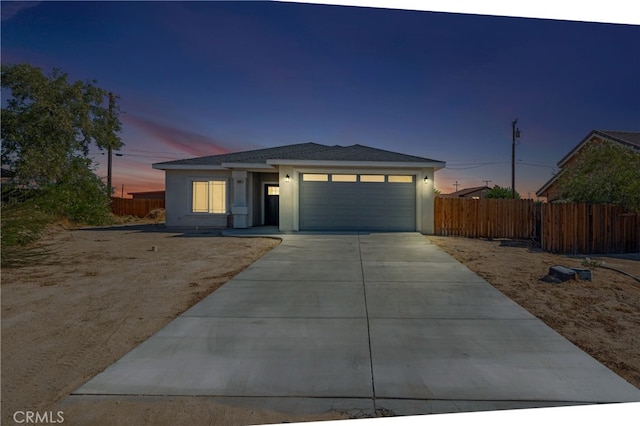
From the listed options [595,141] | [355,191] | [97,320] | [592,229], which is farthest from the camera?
[595,141]

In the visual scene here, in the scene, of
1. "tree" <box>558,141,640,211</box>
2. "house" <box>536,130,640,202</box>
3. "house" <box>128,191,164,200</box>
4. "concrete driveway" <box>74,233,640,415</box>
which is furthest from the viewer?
"house" <box>128,191,164,200</box>

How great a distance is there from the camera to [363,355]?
A: 11.7 ft

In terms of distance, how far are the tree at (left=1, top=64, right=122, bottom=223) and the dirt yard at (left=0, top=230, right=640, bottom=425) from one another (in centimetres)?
438

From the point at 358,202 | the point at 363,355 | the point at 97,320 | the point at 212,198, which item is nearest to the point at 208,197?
the point at 212,198

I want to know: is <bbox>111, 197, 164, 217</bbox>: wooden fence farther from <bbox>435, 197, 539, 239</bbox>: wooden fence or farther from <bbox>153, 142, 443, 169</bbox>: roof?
<bbox>435, 197, 539, 239</bbox>: wooden fence

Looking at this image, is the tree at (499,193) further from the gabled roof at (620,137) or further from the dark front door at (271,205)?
the dark front door at (271,205)

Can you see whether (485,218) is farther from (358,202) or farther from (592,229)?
(358,202)

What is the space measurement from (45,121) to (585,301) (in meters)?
18.4

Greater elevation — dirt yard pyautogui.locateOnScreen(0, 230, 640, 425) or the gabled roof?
the gabled roof

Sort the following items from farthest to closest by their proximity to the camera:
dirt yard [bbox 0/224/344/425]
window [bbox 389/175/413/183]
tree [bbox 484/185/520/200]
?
tree [bbox 484/185/520/200] → window [bbox 389/175/413/183] → dirt yard [bbox 0/224/344/425]

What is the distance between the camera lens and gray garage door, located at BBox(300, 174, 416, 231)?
14.5 m

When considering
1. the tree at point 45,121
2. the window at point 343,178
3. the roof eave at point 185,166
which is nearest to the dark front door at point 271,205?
the roof eave at point 185,166

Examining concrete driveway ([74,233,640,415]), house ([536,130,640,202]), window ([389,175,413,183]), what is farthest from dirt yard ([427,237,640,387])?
house ([536,130,640,202])

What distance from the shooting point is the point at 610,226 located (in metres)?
11.0
